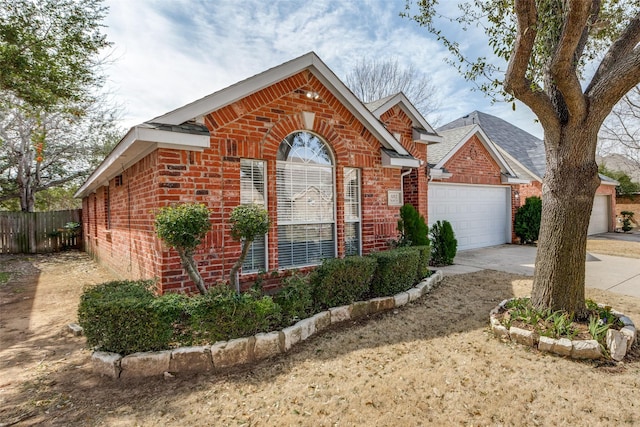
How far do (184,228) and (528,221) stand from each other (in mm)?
13783

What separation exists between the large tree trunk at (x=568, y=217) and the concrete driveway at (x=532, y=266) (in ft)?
9.89

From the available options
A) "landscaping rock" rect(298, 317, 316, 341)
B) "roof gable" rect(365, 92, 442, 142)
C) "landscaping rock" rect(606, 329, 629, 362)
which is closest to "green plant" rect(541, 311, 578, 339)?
"landscaping rock" rect(606, 329, 629, 362)

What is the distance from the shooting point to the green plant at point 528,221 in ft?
43.6

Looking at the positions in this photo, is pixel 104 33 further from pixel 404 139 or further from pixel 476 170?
pixel 476 170

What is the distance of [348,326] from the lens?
4906 mm

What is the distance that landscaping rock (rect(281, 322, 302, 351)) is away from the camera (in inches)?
161

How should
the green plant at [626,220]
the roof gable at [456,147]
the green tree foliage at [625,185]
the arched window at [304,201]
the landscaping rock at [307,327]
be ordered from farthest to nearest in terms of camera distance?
the green tree foliage at [625,185] → the green plant at [626,220] → the roof gable at [456,147] → the arched window at [304,201] → the landscaping rock at [307,327]

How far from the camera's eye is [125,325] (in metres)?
3.57

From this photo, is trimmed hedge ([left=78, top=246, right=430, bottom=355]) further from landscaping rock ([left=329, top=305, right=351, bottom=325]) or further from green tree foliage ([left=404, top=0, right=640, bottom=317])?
green tree foliage ([left=404, top=0, right=640, bottom=317])

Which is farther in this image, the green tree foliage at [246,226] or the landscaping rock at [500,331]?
the green tree foliage at [246,226]

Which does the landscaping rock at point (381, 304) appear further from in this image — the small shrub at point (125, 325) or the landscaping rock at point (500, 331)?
the small shrub at point (125, 325)

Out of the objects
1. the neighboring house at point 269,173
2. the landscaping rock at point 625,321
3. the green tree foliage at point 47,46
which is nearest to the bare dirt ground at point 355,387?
the landscaping rock at point 625,321

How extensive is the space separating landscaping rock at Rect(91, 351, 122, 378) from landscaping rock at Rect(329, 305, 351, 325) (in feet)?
8.97

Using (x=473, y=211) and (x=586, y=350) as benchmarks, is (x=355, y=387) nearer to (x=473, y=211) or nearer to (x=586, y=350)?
(x=586, y=350)
